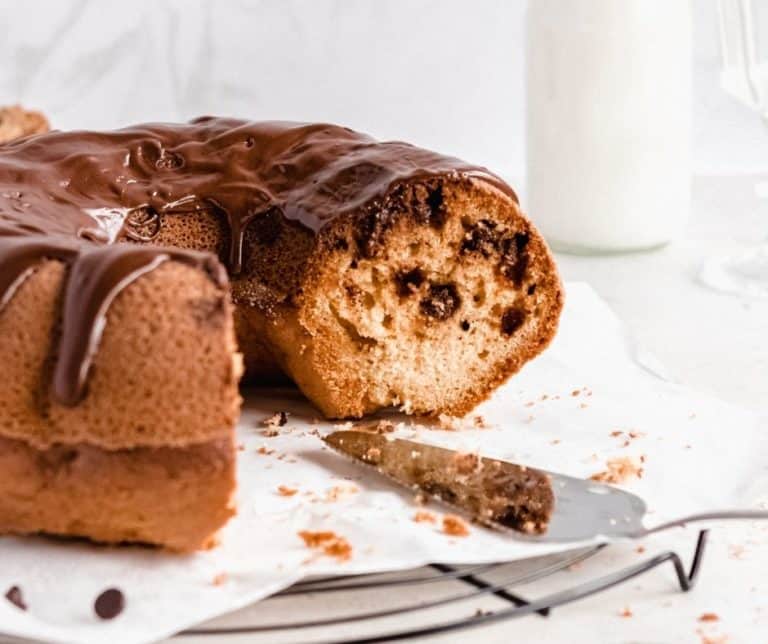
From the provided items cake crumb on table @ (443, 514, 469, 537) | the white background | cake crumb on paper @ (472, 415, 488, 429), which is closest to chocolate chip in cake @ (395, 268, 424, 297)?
cake crumb on paper @ (472, 415, 488, 429)

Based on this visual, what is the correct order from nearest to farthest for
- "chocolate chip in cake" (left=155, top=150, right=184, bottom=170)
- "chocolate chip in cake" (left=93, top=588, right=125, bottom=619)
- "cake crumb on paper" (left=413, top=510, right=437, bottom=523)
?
"chocolate chip in cake" (left=93, top=588, right=125, bottom=619), "cake crumb on paper" (left=413, top=510, right=437, bottom=523), "chocolate chip in cake" (left=155, top=150, right=184, bottom=170)

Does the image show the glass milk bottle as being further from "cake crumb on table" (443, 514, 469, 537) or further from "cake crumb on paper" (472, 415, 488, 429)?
"cake crumb on table" (443, 514, 469, 537)

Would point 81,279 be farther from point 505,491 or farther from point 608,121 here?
point 608,121

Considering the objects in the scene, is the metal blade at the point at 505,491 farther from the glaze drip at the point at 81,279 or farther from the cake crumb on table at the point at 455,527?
the glaze drip at the point at 81,279

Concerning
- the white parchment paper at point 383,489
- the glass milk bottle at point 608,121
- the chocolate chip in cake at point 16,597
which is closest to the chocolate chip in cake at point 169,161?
the white parchment paper at point 383,489

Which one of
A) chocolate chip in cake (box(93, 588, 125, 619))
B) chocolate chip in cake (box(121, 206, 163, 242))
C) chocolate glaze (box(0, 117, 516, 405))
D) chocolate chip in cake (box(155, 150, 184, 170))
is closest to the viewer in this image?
chocolate chip in cake (box(93, 588, 125, 619))

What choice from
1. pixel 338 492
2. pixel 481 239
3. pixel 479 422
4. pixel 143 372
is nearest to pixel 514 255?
pixel 481 239
